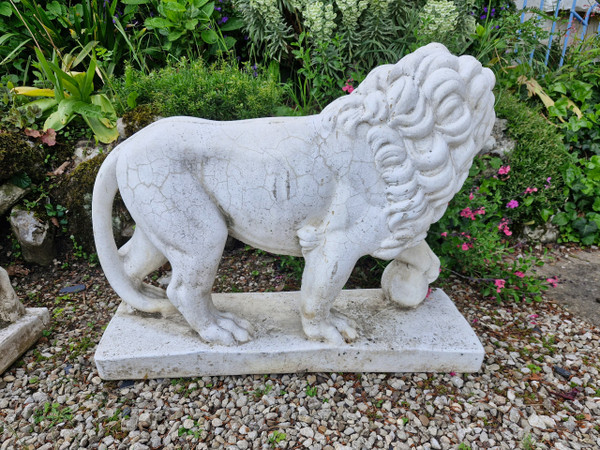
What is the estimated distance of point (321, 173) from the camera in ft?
5.85

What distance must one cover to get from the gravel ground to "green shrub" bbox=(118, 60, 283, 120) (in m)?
1.69

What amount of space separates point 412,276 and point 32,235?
2.70m

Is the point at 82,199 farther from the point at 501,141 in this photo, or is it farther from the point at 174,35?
the point at 501,141

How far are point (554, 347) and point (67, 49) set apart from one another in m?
4.92

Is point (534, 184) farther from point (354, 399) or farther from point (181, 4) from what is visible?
point (181, 4)

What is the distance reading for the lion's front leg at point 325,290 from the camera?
1.87 m

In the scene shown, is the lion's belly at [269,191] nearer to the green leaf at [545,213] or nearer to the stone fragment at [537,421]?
the stone fragment at [537,421]

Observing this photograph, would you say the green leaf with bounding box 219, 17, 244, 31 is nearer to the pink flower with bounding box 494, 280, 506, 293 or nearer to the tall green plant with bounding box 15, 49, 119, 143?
the tall green plant with bounding box 15, 49, 119, 143

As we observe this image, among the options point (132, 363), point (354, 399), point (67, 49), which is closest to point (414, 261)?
point (354, 399)

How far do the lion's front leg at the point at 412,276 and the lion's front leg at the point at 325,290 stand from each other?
1.21 feet

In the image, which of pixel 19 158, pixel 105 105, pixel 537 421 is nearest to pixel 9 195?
pixel 19 158

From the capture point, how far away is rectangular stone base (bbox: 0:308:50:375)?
2170 mm

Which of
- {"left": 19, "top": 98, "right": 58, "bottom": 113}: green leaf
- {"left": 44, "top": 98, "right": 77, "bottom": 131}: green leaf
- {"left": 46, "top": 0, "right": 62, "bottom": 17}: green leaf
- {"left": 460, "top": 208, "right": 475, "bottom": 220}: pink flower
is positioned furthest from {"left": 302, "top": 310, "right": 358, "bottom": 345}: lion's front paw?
{"left": 46, "top": 0, "right": 62, "bottom": 17}: green leaf

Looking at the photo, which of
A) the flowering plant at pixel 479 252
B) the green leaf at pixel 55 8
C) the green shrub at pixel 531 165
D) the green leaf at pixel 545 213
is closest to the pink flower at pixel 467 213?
the flowering plant at pixel 479 252
